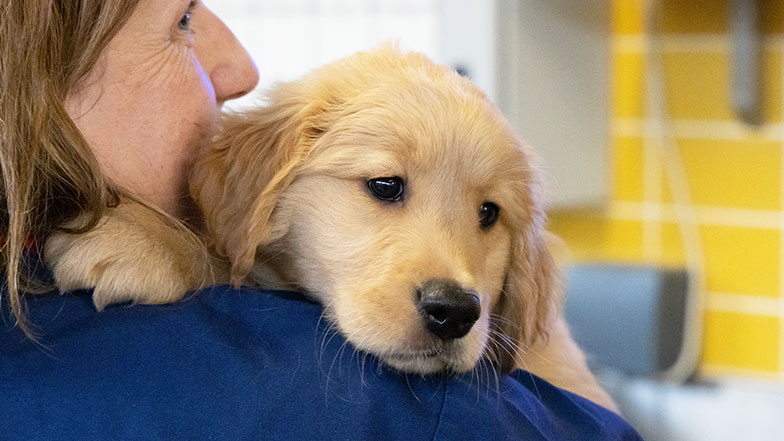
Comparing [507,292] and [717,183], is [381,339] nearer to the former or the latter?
[507,292]

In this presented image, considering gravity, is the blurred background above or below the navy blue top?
below

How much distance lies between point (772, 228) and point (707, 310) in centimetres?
32

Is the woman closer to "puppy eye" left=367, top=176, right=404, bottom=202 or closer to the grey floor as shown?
"puppy eye" left=367, top=176, right=404, bottom=202

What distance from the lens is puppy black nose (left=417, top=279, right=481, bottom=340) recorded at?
1.17 metres

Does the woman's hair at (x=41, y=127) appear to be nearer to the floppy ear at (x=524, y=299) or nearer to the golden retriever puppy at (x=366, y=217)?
the golden retriever puppy at (x=366, y=217)

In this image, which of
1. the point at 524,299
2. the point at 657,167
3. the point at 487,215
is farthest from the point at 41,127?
the point at 657,167

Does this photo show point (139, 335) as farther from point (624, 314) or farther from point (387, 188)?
point (624, 314)

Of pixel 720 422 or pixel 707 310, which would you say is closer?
pixel 720 422

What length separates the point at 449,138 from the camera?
129cm

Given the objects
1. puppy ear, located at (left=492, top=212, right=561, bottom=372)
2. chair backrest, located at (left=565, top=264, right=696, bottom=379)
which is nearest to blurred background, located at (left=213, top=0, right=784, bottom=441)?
chair backrest, located at (left=565, top=264, right=696, bottom=379)

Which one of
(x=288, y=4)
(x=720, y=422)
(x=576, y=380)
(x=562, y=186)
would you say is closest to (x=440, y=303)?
(x=576, y=380)

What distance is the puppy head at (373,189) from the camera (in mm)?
1247

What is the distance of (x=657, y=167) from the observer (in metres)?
2.98

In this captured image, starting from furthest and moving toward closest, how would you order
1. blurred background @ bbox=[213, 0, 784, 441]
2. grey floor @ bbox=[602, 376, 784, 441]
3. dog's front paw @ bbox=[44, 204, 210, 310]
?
1. blurred background @ bbox=[213, 0, 784, 441]
2. grey floor @ bbox=[602, 376, 784, 441]
3. dog's front paw @ bbox=[44, 204, 210, 310]
